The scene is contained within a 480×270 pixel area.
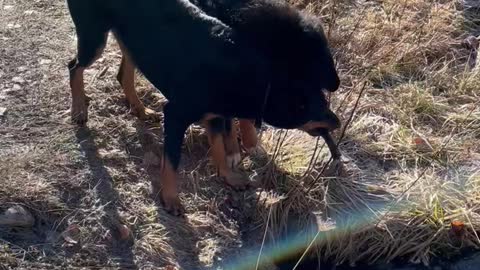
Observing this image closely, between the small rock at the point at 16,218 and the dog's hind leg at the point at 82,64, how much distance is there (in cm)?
93

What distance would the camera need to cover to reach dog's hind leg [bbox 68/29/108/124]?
4.85m

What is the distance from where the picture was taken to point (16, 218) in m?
4.41

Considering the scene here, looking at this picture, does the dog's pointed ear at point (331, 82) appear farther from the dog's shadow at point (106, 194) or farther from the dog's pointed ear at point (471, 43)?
the dog's pointed ear at point (471, 43)

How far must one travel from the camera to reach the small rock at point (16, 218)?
440 centimetres

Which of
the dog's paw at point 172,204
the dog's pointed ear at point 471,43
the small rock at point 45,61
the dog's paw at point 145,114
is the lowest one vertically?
the dog's paw at point 172,204

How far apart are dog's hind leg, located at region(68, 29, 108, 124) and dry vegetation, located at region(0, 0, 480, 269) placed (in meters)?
0.10

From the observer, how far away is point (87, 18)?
4.74m

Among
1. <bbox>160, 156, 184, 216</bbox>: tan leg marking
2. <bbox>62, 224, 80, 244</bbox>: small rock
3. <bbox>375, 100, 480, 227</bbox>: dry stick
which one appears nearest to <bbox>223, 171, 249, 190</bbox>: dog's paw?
<bbox>160, 156, 184, 216</bbox>: tan leg marking

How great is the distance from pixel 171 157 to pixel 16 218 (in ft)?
2.94

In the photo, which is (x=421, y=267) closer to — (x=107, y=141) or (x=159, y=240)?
(x=159, y=240)

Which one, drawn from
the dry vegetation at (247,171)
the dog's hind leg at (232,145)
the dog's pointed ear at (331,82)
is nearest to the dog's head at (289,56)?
the dog's pointed ear at (331,82)

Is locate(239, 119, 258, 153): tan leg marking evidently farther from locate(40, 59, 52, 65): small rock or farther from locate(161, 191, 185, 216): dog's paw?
locate(40, 59, 52, 65): small rock

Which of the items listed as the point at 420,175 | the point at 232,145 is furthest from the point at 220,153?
the point at 420,175

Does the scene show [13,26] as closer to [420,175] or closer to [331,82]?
[331,82]
